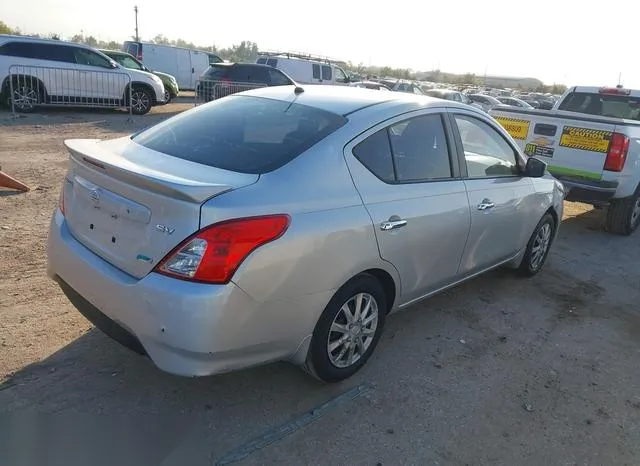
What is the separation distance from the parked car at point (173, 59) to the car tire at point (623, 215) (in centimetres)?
2079

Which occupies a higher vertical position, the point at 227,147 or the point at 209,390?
the point at 227,147

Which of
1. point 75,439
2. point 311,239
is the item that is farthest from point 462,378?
point 75,439

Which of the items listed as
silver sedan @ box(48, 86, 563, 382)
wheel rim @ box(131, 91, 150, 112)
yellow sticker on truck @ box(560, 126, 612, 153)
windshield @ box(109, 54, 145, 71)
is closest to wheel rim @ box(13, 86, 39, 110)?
wheel rim @ box(131, 91, 150, 112)

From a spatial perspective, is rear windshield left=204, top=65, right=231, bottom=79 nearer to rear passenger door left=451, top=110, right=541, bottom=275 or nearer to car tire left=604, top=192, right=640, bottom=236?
car tire left=604, top=192, right=640, bottom=236

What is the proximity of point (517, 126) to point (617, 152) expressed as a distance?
1.37 m

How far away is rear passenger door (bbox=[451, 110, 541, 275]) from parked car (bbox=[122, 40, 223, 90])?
22.1m

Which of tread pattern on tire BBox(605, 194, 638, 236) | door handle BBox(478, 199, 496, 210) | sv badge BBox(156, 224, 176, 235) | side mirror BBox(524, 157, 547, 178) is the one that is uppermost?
side mirror BBox(524, 157, 547, 178)

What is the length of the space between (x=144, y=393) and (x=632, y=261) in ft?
18.6

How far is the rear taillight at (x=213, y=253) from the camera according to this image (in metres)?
2.38

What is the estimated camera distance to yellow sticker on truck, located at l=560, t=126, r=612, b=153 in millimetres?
6430

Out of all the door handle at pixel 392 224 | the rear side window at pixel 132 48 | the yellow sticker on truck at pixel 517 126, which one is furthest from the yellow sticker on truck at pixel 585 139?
the rear side window at pixel 132 48

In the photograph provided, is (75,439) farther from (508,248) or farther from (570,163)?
(570,163)

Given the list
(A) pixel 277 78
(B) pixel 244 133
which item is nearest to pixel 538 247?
(B) pixel 244 133

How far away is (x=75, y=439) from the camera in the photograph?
2.65 m
